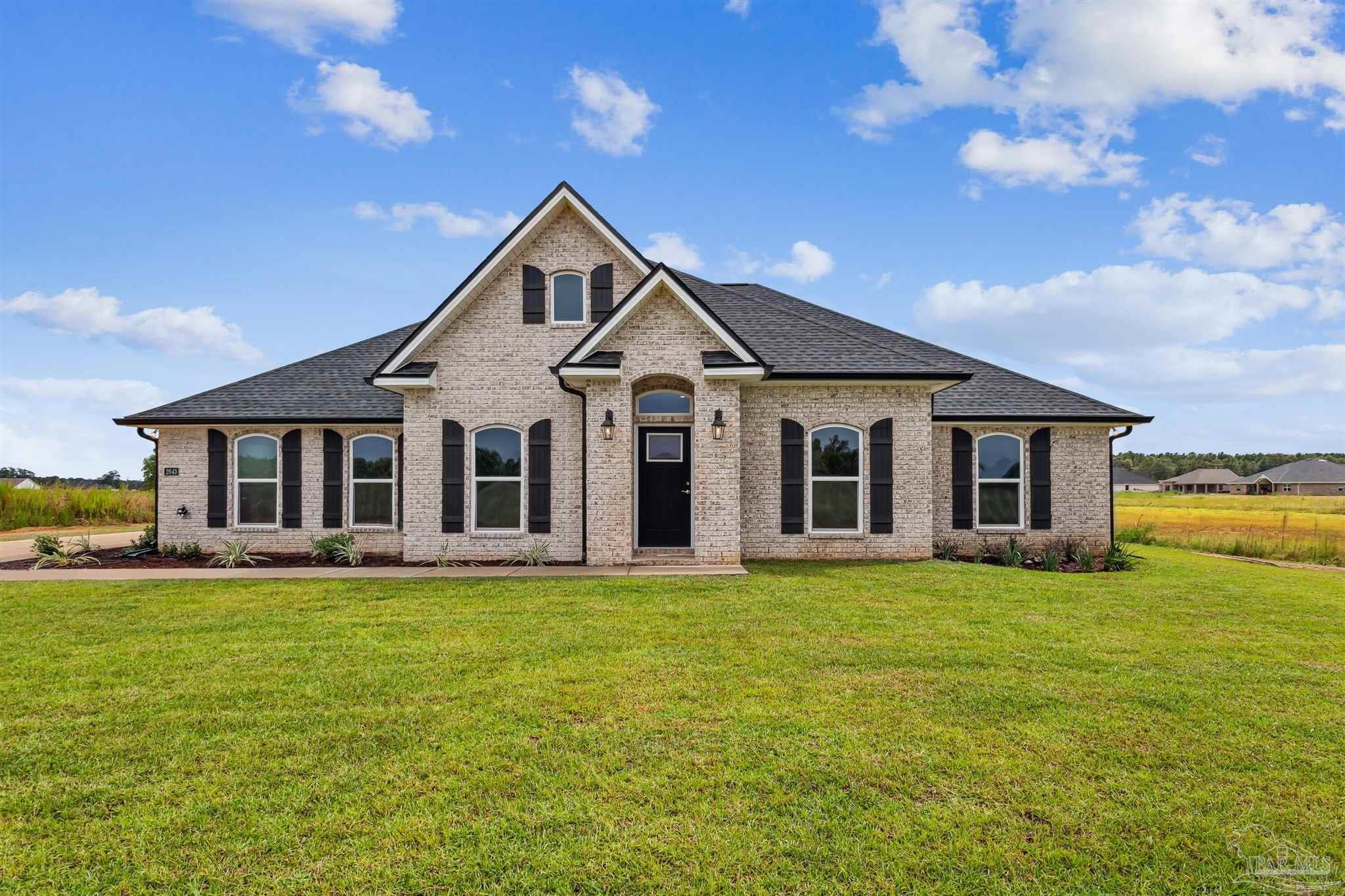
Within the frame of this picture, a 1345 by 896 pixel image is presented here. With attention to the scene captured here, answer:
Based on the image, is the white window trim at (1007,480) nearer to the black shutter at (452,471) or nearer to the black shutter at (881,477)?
the black shutter at (881,477)

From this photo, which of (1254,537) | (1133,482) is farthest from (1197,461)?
(1254,537)

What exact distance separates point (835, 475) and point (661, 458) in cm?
346

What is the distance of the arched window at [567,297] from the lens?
13359 millimetres

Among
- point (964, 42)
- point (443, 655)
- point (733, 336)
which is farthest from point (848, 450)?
point (443, 655)

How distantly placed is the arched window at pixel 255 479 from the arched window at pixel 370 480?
70.7 inches

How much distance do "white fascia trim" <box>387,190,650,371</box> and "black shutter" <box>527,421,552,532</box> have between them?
2.69 metres

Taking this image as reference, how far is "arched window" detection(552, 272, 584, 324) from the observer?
13.4 meters

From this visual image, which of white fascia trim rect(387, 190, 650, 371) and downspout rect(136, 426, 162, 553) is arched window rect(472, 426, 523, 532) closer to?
white fascia trim rect(387, 190, 650, 371)

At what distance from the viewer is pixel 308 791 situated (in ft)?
12.1

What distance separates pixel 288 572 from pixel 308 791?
962cm

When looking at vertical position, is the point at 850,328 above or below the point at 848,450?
above

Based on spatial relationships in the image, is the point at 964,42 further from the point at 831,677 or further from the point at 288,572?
the point at 288,572

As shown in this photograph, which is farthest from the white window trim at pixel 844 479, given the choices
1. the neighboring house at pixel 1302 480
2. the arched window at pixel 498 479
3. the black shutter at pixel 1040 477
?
the neighboring house at pixel 1302 480

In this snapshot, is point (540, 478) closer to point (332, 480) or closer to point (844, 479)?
point (332, 480)
